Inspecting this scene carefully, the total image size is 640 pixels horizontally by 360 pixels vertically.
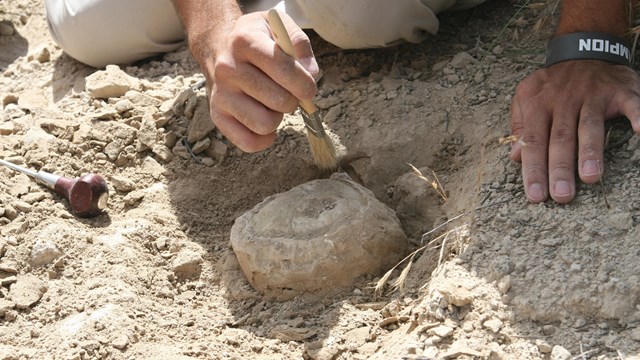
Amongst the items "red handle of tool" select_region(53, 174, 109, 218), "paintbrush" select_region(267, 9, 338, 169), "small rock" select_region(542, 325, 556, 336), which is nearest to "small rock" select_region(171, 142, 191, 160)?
"red handle of tool" select_region(53, 174, 109, 218)

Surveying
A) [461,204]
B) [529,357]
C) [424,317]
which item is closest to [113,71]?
[461,204]

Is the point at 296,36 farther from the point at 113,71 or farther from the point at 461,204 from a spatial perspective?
the point at 113,71

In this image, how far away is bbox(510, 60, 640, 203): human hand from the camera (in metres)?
2.21

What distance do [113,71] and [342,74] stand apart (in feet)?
2.74

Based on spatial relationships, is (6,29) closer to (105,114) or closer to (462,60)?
(105,114)

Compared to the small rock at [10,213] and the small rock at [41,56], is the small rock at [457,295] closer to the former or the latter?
the small rock at [10,213]

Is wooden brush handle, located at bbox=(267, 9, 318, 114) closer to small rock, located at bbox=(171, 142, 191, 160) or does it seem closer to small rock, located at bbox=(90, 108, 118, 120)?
small rock, located at bbox=(171, 142, 191, 160)

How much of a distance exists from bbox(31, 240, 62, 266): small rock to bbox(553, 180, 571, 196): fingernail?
1359 millimetres

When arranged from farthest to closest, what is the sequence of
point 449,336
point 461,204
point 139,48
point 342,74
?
point 139,48 → point 342,74 → point 461,204 → point 449,336

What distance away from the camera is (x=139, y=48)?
349cm

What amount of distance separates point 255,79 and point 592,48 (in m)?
0.93

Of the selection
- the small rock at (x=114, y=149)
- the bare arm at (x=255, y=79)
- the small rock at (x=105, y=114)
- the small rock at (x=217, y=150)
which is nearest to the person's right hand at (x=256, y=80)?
the bare arm at (x=255, y=79)

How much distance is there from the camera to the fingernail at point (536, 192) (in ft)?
7.25

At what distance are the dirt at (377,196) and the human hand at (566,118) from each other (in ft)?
0.19
